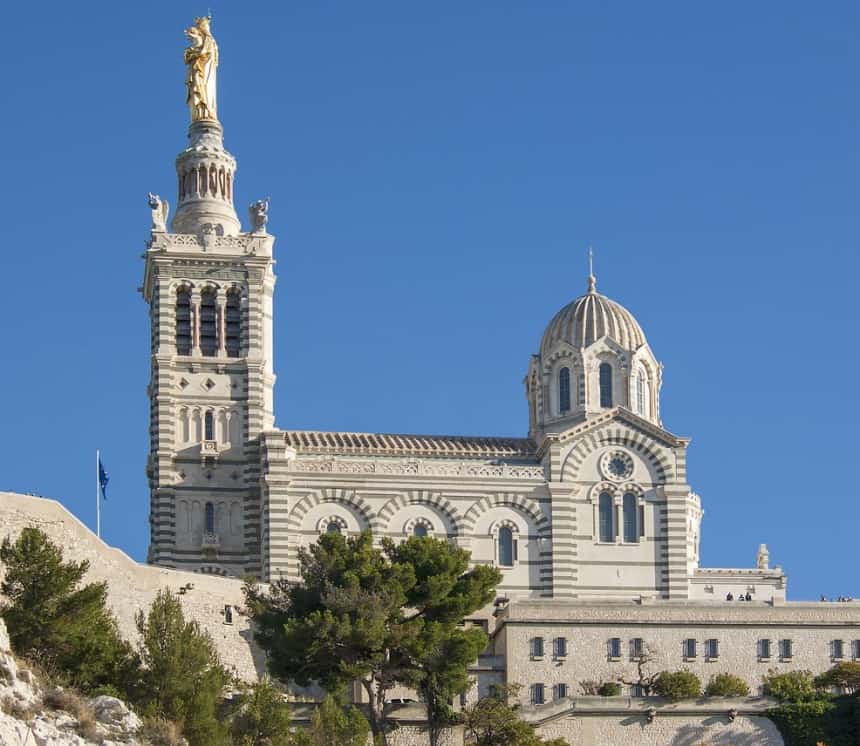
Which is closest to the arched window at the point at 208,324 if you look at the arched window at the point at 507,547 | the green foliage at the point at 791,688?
the arched window at the point at 507,547

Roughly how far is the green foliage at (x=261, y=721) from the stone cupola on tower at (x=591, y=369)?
28.1 m

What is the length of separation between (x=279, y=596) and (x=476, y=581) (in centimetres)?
575

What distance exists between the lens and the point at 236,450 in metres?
94.3

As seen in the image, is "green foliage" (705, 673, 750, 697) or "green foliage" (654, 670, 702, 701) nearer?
"green foliage" (654, 670, 702, 701)

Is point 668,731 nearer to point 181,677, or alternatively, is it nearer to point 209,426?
point 181,677

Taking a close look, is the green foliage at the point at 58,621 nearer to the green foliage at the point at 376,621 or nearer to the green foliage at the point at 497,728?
the green foliage at the point at 376,621

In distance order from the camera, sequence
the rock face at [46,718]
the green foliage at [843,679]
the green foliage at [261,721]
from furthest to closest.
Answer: the green foliage at [843,679] < the green foliage at [261,721] < the rock face at [46,718]

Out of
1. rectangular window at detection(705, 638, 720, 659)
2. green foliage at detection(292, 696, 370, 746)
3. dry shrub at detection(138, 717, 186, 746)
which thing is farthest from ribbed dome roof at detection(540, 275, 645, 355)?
dry shrub at detection(138, 717, 186, 746)

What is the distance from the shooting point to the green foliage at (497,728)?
76.1 metres

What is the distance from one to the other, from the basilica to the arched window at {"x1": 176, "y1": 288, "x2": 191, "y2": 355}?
0.16 ft

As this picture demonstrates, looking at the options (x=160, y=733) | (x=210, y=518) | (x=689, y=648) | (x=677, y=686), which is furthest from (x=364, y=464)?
(x=160, y=733)

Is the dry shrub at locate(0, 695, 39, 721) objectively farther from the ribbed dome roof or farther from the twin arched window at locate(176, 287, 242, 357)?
the ribbed dome roof

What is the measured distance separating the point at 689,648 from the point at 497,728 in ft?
35.9

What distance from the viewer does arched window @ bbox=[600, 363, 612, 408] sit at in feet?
323
